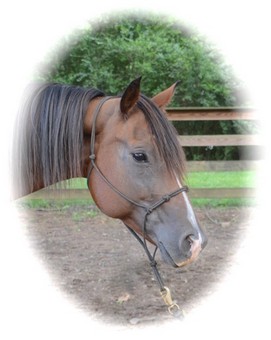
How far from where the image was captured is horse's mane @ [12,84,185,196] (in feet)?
7.62

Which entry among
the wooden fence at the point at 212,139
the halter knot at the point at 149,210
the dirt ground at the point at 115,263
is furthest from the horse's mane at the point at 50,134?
the wooden fence at the point at 212,139

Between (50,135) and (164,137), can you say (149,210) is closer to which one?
(164,137)

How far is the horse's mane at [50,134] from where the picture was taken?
2.32 m

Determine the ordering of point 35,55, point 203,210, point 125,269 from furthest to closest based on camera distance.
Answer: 1. point 203,210
2. point 35,55
3. point 125,269

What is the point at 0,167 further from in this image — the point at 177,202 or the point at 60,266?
the point at 60,266

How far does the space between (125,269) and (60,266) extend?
72 centimetres

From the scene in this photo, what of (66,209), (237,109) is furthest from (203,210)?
(66,209)

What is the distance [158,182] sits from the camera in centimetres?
218

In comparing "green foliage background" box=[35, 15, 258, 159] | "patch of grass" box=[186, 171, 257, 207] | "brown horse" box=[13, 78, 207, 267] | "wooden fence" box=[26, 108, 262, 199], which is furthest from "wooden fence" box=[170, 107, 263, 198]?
"brown horse" box=[13, 78, 207, 267]

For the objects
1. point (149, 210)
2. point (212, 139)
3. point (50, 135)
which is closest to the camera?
point (149, 210)

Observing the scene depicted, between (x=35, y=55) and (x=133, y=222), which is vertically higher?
(x=35, y=55)

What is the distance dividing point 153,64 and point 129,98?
21.3 ft

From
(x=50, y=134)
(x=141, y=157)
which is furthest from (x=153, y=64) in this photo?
(x=141, y=157)

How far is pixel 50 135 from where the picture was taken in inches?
92.0
